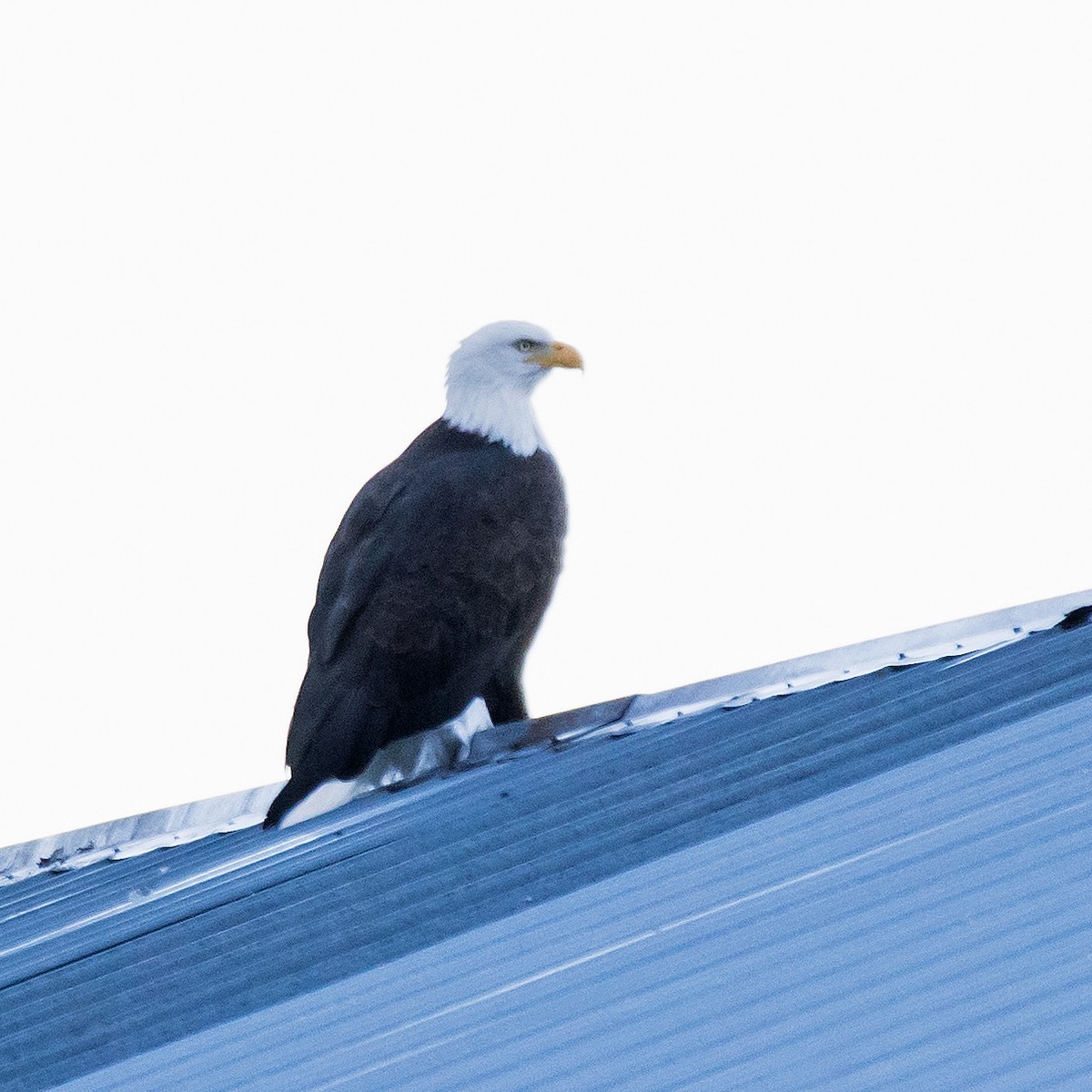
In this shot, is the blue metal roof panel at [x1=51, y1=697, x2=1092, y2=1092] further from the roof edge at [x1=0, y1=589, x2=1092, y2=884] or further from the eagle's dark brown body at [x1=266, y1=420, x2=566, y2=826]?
the eagle's dark brown body at [x1=266, y1=420, x2=566, y2=826]

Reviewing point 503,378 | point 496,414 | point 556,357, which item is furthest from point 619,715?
point 556,357

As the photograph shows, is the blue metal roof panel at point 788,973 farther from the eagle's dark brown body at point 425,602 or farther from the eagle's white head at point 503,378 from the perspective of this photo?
the eagle's white head at point 503,378

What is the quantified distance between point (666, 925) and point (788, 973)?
13.2 inches

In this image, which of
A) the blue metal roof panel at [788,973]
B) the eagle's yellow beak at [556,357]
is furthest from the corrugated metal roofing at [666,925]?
the eagle's yellow beak at [556,357]

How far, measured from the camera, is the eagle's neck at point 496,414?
5586 mm

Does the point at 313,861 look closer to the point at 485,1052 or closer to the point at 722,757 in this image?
the point at 722,757

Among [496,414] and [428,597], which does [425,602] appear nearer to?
[428,597]

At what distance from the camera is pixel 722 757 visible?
11.7 ft

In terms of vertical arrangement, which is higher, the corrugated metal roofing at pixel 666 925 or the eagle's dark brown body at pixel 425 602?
the eagle's dark brown body at pixel 425 602

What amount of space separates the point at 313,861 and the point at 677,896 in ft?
3.88

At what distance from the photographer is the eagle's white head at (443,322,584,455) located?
221 inches

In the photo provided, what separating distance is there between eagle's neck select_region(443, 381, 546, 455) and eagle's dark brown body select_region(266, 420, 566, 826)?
0.12 metres

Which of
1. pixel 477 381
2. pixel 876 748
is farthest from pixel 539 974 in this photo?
pixel 477 381

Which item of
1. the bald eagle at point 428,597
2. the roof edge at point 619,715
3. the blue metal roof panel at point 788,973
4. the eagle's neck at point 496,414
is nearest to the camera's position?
the blue metal roof panel at point 788,973
